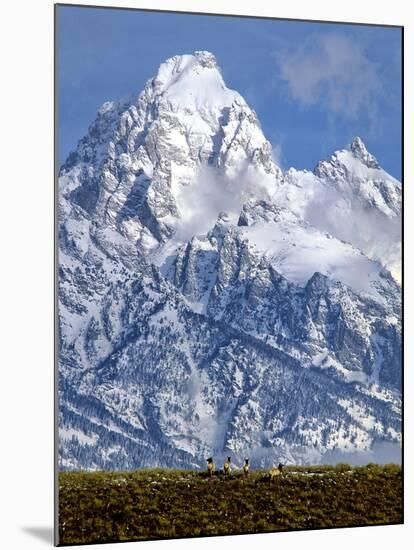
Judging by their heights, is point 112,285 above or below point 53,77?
below

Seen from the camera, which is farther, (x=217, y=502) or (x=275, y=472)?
(x=275, y=472)

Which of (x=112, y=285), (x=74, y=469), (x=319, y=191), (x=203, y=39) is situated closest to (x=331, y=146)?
(x=319, y=191)

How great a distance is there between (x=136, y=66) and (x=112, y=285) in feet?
6.52

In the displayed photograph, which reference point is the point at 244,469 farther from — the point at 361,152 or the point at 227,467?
the point at 361,152

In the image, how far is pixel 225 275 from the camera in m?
14.4

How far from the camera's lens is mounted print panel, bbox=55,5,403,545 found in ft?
45.1

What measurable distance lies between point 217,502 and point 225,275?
209 cm

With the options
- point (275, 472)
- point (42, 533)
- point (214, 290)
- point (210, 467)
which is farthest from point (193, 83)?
point (42, 533)

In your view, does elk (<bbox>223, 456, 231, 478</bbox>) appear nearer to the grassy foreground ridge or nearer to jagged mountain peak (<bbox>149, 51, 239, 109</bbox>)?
the grassy foreground ridge

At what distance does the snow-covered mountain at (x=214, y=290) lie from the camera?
1380 cm

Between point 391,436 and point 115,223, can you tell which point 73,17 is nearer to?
point 115,223

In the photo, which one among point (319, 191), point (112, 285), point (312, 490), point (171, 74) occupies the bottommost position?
point (312, 490)

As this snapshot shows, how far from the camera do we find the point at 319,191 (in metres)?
14.5

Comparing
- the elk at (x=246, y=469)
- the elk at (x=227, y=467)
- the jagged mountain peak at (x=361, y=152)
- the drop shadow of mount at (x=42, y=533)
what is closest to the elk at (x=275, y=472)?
the elk at (x=246, y=469)
